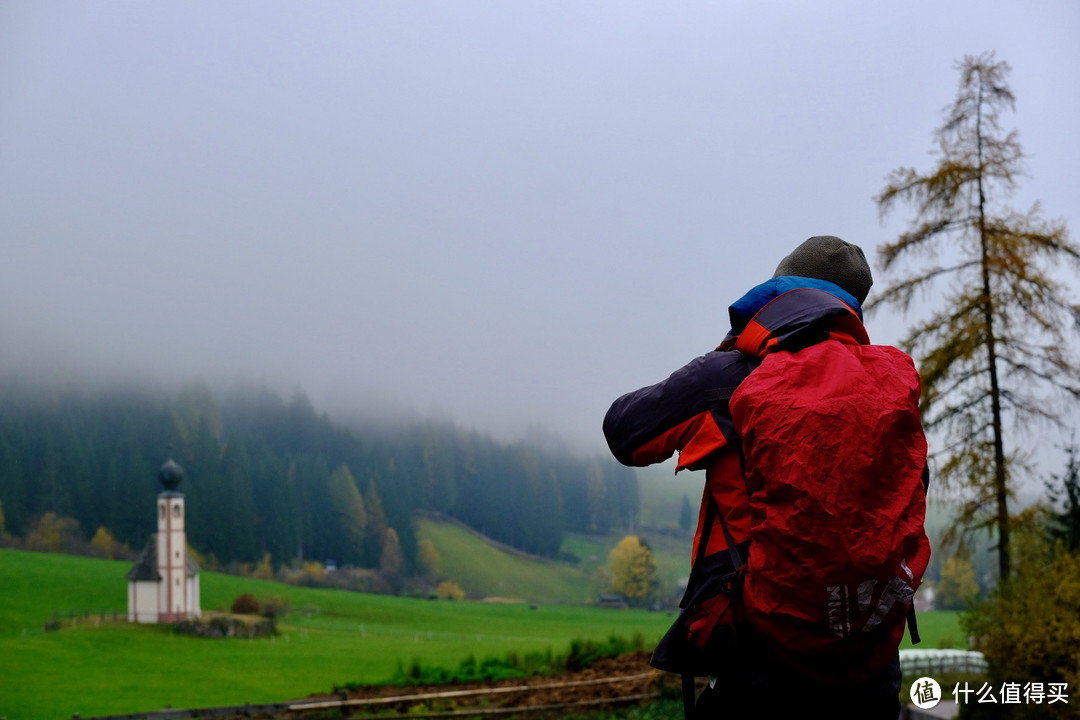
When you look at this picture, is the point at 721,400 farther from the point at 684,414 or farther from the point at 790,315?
the point at 790,315

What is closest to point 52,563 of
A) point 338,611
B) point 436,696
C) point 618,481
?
point 338,611

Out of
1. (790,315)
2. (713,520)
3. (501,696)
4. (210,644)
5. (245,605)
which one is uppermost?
(790,315)

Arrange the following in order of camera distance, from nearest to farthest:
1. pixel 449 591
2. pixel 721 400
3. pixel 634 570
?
pixel 721 400 < pixel 449 591 < pixel 634 570

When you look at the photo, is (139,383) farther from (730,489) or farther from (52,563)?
(730,489)

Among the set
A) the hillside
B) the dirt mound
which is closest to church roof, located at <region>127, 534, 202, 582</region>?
the dirt mound

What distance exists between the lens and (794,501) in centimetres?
143

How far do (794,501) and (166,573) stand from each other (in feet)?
25.9

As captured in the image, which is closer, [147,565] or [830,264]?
[830,264]

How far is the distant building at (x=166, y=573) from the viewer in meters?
8.04

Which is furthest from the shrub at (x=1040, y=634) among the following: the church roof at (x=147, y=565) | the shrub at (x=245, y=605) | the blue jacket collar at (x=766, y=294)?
the church roof at (x=147, y=565)

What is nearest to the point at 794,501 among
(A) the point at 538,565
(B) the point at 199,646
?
(B) the point at 199,646

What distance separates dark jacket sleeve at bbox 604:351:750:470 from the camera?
63.3 inches

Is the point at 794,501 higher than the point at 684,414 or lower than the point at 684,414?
lower

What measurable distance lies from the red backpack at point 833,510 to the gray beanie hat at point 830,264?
0.35m
